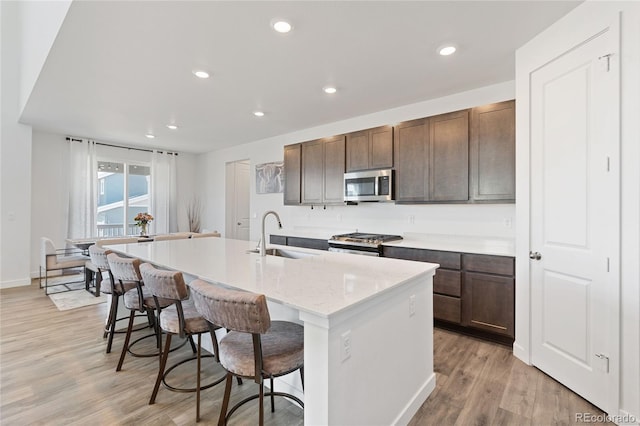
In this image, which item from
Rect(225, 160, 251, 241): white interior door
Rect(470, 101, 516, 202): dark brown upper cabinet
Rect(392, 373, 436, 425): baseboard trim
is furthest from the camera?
Rect(225, 160, 251, 241): white interior door

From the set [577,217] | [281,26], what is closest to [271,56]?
[281,26]

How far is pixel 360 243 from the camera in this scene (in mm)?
3803

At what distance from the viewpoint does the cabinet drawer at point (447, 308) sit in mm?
3092

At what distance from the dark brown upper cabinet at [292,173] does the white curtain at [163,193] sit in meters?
3.46

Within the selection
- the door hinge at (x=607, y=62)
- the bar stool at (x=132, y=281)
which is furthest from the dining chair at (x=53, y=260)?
the door hinge at (x=607, y=62)

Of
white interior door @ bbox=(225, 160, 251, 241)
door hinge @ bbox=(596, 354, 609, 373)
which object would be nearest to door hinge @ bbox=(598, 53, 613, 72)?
door hinge @ bbox=(596, 354, 609, 373)

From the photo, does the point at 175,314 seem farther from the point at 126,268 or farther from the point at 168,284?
the point at 126,268

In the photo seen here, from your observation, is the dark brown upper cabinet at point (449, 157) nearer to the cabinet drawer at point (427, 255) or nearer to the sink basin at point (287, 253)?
the cabinet drawer at point (427, 255)

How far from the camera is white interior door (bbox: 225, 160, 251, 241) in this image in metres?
7.05

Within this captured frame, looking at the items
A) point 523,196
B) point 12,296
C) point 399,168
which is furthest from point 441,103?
point 12,296

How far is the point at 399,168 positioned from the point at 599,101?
6.65ft

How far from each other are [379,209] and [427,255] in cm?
123

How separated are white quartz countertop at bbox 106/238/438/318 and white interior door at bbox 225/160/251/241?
423 cm

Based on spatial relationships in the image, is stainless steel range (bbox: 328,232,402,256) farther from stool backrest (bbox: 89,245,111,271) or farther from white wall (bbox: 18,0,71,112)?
white wall (bbox: 18,0,71,112)
